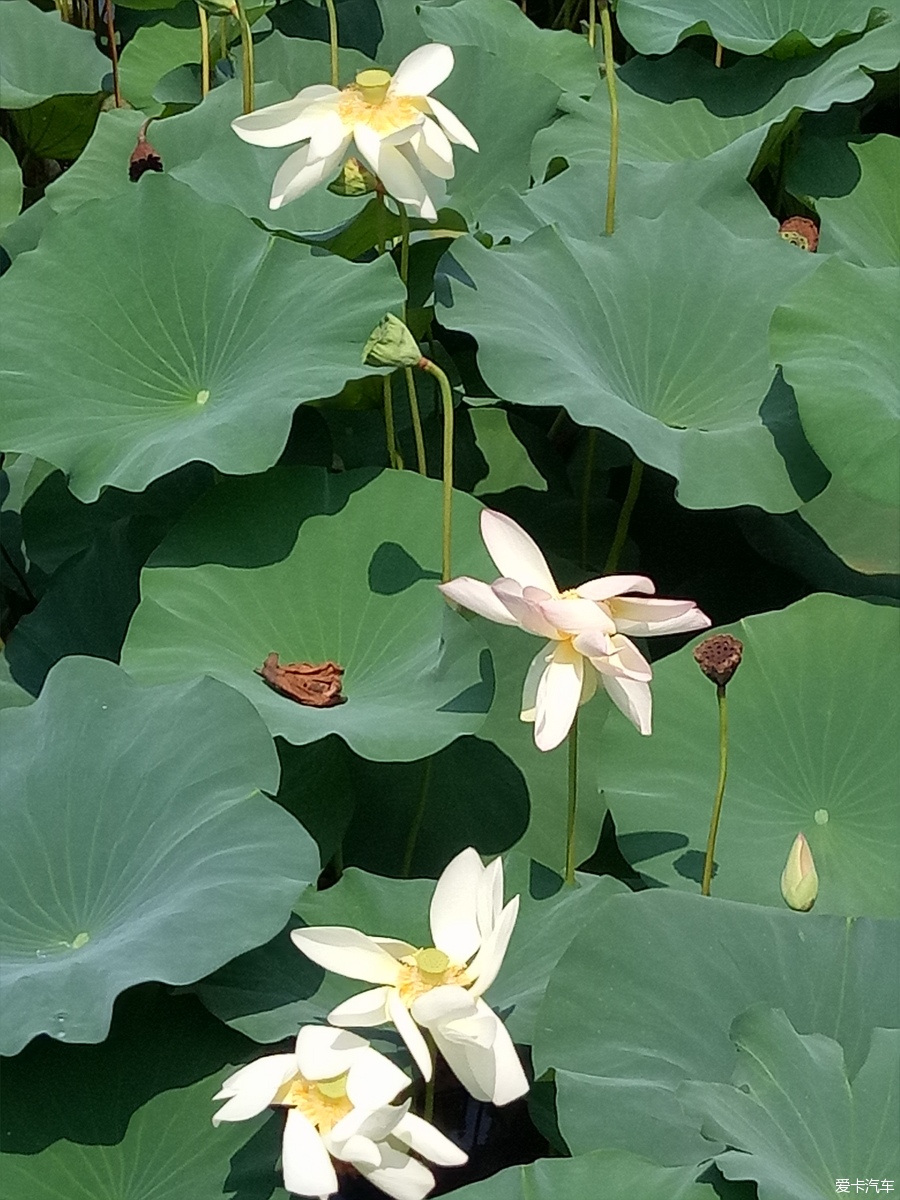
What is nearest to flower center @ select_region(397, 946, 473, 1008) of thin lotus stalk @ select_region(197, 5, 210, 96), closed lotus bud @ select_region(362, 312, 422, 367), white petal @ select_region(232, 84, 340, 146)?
closed lotus bud @ select_region(362, 312, 422, 367)

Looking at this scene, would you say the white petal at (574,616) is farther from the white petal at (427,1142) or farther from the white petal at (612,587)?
the white petal at (427,1142)

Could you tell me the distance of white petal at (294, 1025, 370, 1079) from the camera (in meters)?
0.78

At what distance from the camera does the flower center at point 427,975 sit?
831 millimetres

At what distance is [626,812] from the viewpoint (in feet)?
4.10

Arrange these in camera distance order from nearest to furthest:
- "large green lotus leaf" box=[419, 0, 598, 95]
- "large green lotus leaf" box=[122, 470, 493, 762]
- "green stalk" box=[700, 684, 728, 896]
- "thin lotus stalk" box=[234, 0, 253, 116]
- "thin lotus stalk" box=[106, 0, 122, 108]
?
"green stalk" box=[700, 684, 728, 896] < "large green lotus leaf" box=[122, 470, 493, 762] < "thin lotus stalk" box=[234, 0, 253, 116] < "large green lotus leaf" box=[419, 0, 598, 95] < "thin lotus stalk" box=[106, 0, 122, 108]

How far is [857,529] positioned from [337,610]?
0.62 m

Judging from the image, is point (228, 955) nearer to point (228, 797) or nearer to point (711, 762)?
point (228, 797)

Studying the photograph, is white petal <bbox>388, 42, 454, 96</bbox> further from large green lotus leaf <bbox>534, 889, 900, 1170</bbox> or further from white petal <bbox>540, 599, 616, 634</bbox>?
large green lotus leaf <bbox>534, 889, 900, 1170</bbox>

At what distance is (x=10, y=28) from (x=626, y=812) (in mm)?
1812

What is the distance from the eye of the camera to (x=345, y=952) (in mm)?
841

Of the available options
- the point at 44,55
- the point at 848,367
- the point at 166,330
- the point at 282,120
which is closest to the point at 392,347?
the point at 282,120

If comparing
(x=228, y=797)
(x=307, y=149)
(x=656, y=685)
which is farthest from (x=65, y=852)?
(x=307, y=149)

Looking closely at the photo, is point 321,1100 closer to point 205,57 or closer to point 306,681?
point 306,681

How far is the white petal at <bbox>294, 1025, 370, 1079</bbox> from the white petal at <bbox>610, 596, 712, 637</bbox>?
35 centimetres
